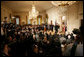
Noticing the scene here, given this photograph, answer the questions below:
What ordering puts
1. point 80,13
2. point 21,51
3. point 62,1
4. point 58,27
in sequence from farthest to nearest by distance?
point 58,27
point 80,13
point 62,1
point 21,51

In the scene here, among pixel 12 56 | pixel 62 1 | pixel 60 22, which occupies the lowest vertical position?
pixel 12 56

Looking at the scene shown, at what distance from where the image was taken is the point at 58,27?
→ 24.4ft

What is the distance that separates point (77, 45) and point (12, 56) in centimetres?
105

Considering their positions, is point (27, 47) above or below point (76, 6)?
below

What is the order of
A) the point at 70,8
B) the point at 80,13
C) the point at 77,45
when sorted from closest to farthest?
the point at 77,45 < the point at 80,13 < the point at 70,8

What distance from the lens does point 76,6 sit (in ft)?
17.6

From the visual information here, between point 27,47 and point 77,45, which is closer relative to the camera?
point 27,47

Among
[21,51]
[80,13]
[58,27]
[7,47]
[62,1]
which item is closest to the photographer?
[21,51]

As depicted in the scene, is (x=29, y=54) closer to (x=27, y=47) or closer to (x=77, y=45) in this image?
(x=27, y=47)

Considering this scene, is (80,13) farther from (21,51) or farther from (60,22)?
(21,51)

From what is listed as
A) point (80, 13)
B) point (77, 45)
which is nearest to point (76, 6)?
point (80, 13)

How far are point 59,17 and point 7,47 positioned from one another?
638cm

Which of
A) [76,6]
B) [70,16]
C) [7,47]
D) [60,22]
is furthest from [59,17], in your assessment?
[7,47]

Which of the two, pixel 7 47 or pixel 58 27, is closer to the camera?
pixel 7 47
